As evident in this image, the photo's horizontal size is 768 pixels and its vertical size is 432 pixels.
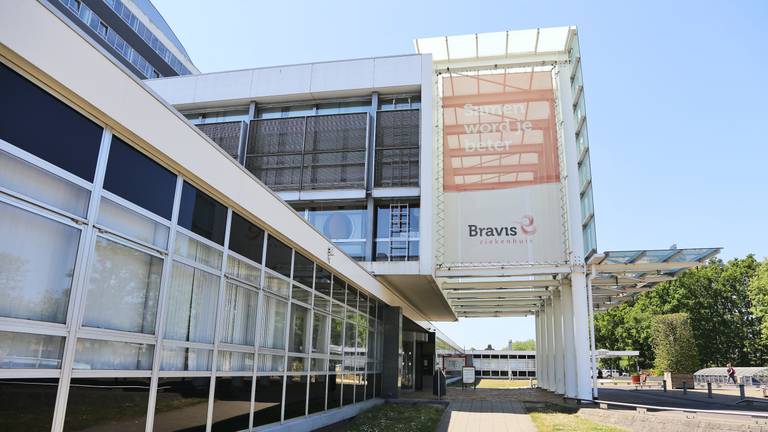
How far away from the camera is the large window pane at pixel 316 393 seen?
11344 millimetres

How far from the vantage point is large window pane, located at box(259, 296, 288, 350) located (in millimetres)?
8898

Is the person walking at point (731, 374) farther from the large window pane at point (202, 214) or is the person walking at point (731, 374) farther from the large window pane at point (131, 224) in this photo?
the large window pane at point (131, 224)

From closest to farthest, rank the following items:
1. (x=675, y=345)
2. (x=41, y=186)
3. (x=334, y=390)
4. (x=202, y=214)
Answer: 1. (x=41, y=186)
2. (x=202, y=214)
3. (x=334, y=390)
4. (x=675, y=345)

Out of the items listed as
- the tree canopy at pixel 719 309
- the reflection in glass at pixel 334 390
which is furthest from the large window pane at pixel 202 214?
the tree canopy at pixel 719 309

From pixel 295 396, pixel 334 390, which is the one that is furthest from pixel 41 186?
pixel 334 390

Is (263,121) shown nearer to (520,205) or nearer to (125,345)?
(520,205)

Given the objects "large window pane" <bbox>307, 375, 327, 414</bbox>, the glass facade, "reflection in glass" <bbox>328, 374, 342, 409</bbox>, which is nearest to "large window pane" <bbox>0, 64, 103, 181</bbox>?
the glass facade

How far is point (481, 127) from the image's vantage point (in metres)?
18.9

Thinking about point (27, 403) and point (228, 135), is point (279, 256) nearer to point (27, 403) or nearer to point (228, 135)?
point (27, 403)

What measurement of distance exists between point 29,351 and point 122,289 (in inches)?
46.4

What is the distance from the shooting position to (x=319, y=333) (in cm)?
1183

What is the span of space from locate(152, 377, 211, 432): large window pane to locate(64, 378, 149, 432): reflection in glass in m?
0.29

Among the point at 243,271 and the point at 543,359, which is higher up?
the point at 243,271

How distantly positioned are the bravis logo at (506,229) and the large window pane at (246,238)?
10329 mm
